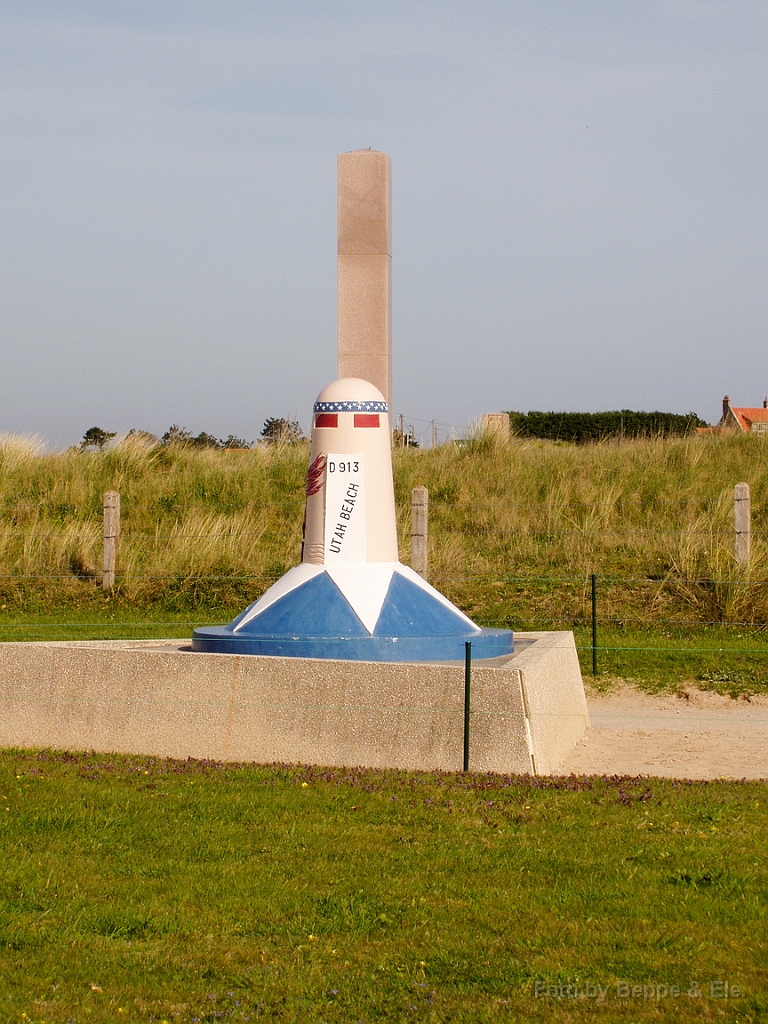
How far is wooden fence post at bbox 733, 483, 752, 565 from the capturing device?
17.2 metres

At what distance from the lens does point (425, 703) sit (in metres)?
9.26

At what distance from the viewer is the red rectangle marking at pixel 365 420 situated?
1083 centimetres

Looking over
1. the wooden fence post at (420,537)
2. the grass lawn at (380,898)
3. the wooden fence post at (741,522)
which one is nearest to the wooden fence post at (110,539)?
the wooden fence post at (420,537)

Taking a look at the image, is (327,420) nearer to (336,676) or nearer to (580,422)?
(336,676)

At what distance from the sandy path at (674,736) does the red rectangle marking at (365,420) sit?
3.16 metres

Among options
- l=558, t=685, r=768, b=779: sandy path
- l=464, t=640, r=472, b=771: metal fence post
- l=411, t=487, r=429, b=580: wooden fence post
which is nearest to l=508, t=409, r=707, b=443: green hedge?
l=411, t=487, r=429, b=580: wooden fence post

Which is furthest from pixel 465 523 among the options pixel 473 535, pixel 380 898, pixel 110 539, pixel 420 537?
pixel 380 898

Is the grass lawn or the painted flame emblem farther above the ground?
the painted flame emblem

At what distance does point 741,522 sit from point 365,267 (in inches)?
239

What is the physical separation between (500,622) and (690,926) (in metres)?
11.1

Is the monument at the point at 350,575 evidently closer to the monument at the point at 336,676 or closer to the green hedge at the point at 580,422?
the monument at the point at 336,676

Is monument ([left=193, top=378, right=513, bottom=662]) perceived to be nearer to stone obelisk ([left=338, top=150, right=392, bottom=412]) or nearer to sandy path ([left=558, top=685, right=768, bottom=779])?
sandy path ([left=558, top=685, right=768, bottom=779])

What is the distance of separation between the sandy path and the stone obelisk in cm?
614

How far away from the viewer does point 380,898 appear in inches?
238
